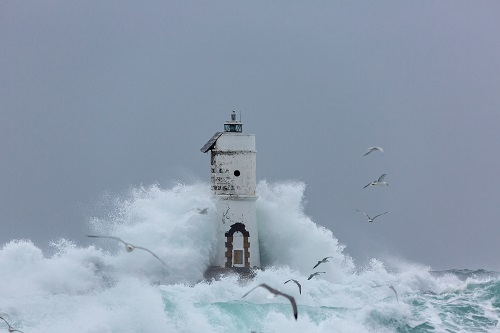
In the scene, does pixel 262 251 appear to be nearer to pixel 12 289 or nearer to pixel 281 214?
pixel 281 214

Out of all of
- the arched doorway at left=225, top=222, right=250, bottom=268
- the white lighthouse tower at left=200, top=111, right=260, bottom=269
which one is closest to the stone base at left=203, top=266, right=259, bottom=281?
the white lighthouse tower at left=200, top=111, right=260, bottom=269

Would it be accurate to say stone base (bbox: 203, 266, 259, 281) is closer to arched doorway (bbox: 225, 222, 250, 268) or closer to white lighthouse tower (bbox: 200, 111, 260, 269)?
white lighthouse tower (bbox: 200, 111, 260, 269)

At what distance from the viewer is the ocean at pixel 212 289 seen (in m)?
32.0

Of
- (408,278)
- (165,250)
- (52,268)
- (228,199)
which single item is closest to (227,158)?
(228,199)

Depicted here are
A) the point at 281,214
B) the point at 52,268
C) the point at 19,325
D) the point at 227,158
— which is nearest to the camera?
the point at 19,325

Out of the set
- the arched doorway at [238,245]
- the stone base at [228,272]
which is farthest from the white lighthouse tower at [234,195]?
the stone base at [228,272]

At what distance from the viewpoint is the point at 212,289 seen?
124ft

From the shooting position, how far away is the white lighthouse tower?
4100 centimetres

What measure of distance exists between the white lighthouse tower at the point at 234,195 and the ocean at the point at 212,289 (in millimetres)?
624

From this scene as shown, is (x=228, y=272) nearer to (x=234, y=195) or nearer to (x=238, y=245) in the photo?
(x=238, y=245)

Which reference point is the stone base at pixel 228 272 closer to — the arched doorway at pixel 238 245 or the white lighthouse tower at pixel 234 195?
the white lighthouse tower at pixel 234 195

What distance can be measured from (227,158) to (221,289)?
18.0 ft

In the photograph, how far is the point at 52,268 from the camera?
38344 millimetres

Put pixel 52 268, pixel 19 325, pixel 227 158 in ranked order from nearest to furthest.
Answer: pixel 19 325
pixel 52 268
pixel 227 158
